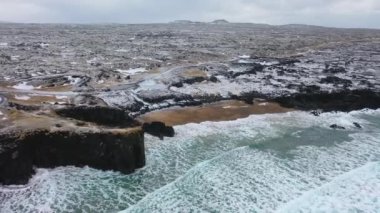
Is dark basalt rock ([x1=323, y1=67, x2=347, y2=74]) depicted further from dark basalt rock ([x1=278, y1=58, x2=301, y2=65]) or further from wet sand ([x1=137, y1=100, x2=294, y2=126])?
wet sand ([x1=137, y1=100, x2=294, y2=126])

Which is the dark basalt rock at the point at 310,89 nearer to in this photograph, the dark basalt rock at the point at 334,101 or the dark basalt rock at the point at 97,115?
the dark basalt rock at the point at 334,101

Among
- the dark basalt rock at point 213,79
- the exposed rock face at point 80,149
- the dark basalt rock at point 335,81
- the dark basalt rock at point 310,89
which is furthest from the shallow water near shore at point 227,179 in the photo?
the dark basalt rock at point 335,81

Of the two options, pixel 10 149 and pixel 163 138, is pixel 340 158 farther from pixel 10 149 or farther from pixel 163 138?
pixel 10 149

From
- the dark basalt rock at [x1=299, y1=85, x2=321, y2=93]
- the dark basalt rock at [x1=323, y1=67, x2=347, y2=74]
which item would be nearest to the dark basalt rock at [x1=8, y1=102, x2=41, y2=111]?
the dark basalt rock at [x1=299, y1=85, x2=321, y2=93]

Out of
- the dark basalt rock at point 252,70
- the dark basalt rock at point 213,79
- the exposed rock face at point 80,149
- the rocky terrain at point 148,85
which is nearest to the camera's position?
the exposed rock face at point 80,149

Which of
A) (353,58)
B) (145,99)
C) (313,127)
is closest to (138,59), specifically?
(145,99)

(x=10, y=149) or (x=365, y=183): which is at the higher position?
(x=10, y=149)
